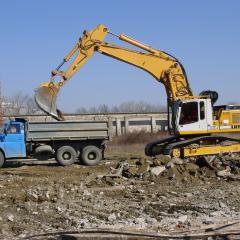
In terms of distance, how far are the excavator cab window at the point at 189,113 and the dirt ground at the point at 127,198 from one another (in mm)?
2443

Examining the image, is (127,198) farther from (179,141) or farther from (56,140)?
(56,140)

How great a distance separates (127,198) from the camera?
1326 centimetres

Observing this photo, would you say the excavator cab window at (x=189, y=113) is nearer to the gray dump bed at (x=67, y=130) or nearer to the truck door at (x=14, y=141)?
the gray dump bed at (x=67, y=130)

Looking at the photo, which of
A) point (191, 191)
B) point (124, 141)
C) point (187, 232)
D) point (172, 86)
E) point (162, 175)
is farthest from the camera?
point (124, 141)

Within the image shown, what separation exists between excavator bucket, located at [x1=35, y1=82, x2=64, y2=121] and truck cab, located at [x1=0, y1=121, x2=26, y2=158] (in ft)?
5.30

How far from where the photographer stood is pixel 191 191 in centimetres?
1432

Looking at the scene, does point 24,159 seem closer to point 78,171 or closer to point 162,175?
point 78,171

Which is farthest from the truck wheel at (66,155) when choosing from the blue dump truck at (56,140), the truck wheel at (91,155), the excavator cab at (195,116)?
the excavator cab at (195,116)

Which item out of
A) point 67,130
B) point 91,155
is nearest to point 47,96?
point 67,130

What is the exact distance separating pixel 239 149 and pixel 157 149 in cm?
347

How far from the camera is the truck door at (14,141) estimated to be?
22016 millimetres

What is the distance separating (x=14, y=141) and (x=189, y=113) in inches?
294

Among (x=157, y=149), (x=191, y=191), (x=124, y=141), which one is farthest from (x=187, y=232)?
(x=124, y=141)

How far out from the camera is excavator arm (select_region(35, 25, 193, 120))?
22.0 meters
